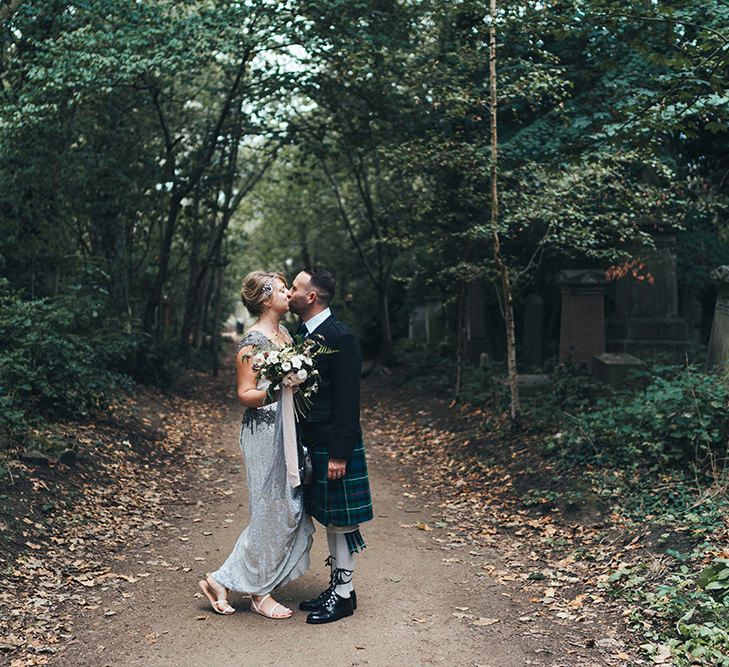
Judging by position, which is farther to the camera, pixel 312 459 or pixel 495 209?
pixel 495 209

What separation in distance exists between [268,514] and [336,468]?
21.4 inches

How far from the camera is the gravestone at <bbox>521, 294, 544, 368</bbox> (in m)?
16.5

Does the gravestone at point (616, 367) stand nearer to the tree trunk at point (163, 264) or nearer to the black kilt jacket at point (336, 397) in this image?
the black kilt jacket at point (336, 397)

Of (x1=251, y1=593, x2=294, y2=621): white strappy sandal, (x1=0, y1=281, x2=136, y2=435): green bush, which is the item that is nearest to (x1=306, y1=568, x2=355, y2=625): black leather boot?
(x1=251, y1=593, x2=294, y2=621): white strappy sandal

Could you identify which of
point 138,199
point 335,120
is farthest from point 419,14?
point 138,199

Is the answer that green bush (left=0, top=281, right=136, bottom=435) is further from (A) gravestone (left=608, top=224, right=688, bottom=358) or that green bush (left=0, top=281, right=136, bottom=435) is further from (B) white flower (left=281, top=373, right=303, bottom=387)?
(A) gravestone (left=608, top=224, right=688, bottom=358)

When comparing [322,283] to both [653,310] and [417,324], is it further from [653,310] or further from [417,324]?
[417,324]

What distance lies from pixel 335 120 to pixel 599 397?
9.44 m

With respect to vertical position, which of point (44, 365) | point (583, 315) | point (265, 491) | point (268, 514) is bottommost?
point (268, 514)

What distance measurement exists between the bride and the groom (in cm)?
15

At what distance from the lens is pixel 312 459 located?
5.52 m

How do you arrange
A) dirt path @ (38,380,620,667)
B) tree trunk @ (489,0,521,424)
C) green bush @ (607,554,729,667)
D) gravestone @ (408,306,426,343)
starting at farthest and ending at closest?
gravestone @ (408,306,426,343) < tree trunk @ (489,0,521,424) < dirt path @ (38,380,620,667) < green bush @ (607,554,729,667)

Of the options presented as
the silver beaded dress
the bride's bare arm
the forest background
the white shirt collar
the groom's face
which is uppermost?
the forest background

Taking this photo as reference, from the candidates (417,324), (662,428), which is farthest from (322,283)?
(417,324)
